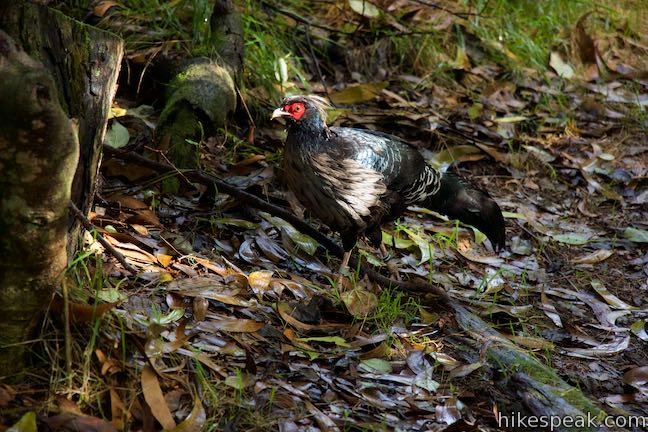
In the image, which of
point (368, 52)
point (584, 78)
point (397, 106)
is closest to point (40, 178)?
point (397, 106)

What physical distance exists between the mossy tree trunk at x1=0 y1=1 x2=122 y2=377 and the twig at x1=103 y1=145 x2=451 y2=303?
1.19m

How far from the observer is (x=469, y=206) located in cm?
523

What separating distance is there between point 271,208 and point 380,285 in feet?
2.53

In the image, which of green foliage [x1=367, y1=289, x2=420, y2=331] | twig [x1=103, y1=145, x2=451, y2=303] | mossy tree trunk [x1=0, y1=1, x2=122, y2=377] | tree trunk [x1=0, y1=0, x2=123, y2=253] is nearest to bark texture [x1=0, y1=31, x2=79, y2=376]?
mossy tree trunk [x1=0, y1=1, x2=122, y2=377]

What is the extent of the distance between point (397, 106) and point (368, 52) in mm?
773

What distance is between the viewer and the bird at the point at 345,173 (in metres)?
4.61

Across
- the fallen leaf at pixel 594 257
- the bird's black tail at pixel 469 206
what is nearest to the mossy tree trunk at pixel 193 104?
the bird's black tail at pixel 469 206

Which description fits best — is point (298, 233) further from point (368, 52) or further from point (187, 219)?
point (368, 52)

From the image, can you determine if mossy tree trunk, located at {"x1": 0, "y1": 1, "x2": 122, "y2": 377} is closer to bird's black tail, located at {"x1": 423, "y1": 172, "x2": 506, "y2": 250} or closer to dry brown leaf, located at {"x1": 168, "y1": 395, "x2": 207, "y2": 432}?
dry brown leaf, located at {"x1": 168, "y1": 395, "x2": 207, "y2": 432}

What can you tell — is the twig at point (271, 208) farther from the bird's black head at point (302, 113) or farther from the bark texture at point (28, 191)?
the bark texture at point (28, 191)

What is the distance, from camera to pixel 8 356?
2.78 metres

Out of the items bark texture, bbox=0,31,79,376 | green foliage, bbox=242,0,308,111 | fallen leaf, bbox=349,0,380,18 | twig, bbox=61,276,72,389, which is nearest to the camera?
bark texture, bbox=0,31,79,376

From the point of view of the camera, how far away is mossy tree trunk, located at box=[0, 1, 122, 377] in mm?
2436

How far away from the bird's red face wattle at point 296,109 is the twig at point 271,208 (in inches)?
21.2
